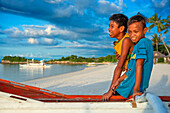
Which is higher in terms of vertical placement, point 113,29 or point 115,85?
point 113,29

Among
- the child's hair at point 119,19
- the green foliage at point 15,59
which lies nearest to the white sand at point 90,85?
the child's hair at point 119,19

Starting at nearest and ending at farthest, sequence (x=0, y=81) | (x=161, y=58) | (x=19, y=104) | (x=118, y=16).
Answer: (x=19, y=104) → (x=118, y=16) → (x=0, y=81) → (x=161, y=58)

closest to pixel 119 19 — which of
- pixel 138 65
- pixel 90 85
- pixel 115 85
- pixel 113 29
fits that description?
pixel 113 29

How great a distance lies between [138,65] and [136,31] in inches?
16.1

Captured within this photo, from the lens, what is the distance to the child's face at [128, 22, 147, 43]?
5.41ft

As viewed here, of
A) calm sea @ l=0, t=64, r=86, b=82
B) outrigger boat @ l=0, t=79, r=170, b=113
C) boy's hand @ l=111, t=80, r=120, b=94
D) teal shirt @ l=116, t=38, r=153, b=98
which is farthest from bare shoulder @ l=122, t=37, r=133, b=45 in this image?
calm sea @ l=0, t=64, r=86, b=82

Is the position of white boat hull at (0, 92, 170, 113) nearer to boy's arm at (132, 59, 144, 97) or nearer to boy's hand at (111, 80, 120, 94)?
boy's arm at (132, 59, 144, 97)

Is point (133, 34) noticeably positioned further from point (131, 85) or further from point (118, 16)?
point (131, 85)

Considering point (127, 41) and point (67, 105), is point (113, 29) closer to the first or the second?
point (127, 41)

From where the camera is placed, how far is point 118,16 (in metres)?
1.92

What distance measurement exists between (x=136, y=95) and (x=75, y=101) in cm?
67

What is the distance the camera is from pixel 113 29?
1.93 metres

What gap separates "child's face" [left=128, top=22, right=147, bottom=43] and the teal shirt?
0.30 ft

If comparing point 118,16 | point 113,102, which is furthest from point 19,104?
point 118,16
